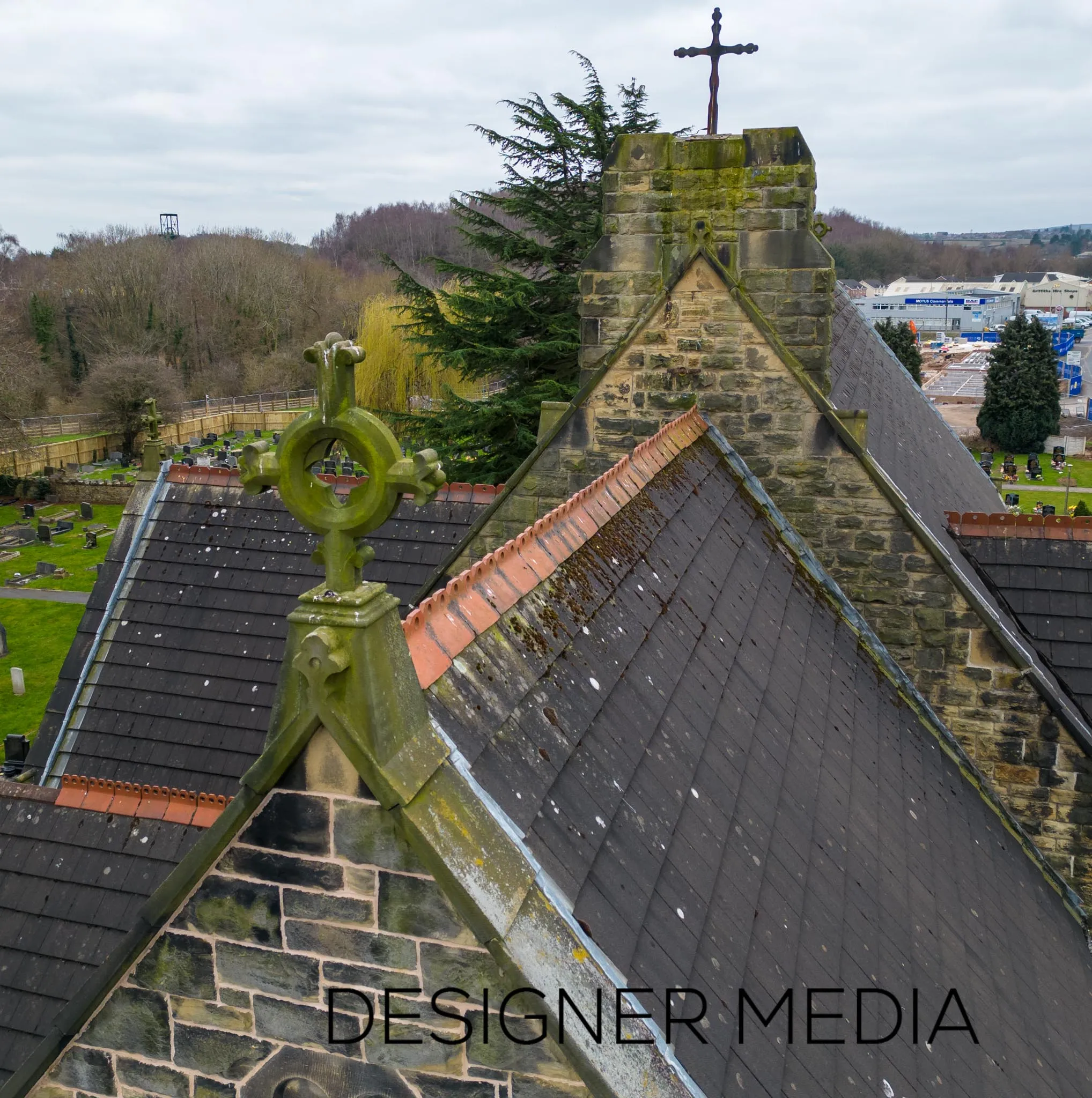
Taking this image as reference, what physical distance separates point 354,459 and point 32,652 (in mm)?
21979

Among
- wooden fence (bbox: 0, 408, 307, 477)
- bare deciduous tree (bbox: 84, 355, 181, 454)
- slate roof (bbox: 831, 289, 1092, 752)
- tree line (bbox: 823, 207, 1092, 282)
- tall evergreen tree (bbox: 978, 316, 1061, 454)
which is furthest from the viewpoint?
tree line (bbox: 823, 207, 1092, 282)

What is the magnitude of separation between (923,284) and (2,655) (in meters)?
143

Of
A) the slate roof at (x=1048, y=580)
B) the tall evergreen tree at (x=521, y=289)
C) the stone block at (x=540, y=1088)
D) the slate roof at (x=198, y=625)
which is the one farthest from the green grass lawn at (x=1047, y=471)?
the stone block at (x=540, y=1088)

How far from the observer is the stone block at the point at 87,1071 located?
2.95m

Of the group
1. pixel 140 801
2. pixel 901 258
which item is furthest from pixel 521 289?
pixel 901 258

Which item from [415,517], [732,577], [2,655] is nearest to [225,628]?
[415,517]

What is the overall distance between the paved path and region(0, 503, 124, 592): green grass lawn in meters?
0.23

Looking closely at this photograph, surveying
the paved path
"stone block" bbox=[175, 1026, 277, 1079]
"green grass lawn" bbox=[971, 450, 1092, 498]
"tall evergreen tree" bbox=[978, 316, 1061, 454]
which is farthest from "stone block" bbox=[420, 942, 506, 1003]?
"tall evergreen tree" bbox=[978, 316, 1061, 454]

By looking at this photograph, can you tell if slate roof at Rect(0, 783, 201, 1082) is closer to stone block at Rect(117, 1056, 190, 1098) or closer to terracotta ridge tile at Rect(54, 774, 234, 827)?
terracotta ridge tile at Rect(54, 774, 234, 827)

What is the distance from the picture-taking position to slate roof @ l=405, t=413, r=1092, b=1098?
9.78 ft

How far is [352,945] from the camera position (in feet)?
8.66

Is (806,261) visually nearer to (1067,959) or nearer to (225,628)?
(1067,959)

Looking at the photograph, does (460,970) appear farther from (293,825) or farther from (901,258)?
(901,258)

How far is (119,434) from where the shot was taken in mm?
43969
